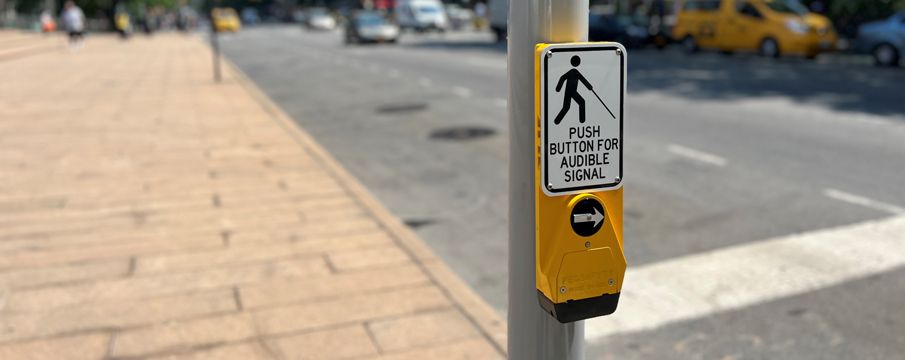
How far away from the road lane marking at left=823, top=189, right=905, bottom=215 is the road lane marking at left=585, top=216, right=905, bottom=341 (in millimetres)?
456

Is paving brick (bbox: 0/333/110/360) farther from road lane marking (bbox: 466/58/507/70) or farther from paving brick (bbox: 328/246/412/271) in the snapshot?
road lane marking (bbox: 466/58/507/70)

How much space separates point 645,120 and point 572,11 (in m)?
10.2

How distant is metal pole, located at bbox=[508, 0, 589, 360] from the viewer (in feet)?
7.07

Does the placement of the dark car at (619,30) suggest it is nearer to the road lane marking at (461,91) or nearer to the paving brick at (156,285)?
the road lane marking at (461,91)

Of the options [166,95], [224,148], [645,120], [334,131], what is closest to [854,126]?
[645,120]

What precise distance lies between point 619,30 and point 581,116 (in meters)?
29.2

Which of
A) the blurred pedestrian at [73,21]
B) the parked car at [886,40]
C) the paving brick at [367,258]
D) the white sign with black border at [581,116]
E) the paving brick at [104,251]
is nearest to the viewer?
the white sign with black border at [581,116]

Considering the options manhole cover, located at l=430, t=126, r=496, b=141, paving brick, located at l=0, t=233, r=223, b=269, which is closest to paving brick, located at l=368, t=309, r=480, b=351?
paving brick, located at l=0, t=233, r=223, b=269

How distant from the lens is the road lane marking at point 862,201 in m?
6.63

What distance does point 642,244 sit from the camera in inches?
236

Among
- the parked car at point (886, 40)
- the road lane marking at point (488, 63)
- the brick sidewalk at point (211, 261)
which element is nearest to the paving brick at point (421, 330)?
the brick sidewalk at point (211, 261)

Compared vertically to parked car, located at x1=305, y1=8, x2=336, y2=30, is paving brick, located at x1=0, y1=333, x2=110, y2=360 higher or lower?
higher

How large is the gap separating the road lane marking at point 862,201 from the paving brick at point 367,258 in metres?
3.85

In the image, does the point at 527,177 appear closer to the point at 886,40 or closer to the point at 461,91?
the point at 461,91
